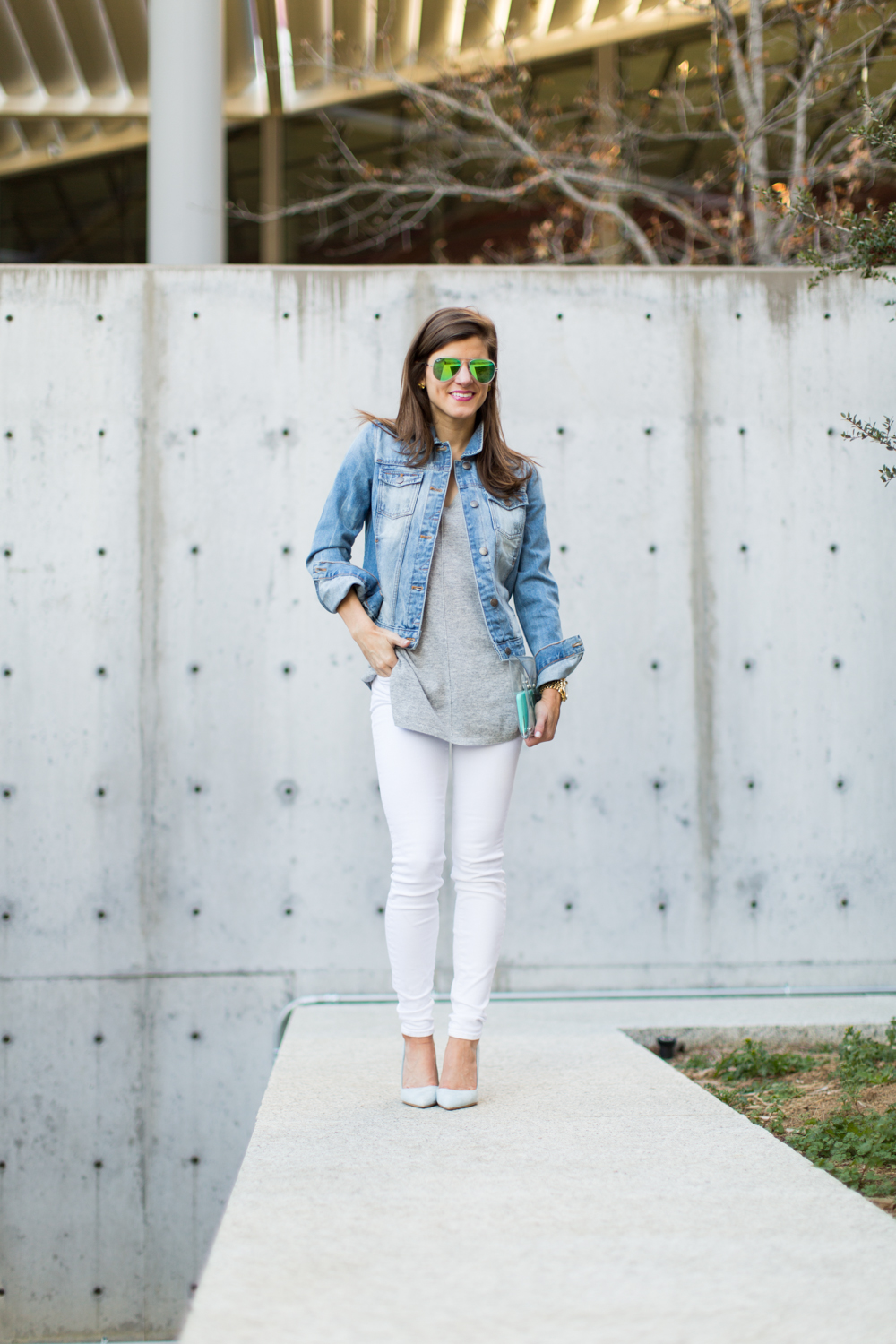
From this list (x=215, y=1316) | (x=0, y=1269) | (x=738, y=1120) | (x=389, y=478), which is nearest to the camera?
(x=215, y=1316)

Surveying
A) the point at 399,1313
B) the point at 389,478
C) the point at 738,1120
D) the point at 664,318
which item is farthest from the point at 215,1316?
the point at 664,318

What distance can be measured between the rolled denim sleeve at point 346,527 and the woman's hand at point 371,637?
0.03 meters

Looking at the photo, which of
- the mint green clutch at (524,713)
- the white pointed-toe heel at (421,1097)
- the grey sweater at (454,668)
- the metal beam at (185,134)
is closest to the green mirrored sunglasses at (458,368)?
the grey sweater at (454,668)

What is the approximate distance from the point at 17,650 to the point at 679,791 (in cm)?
251

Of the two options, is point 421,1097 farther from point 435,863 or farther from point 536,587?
point 536,587

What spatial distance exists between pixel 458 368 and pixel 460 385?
4cm

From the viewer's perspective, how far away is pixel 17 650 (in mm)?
4363

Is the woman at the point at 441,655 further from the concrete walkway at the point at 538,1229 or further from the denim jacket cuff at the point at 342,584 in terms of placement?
the concrete walkway at the point at 538,1229

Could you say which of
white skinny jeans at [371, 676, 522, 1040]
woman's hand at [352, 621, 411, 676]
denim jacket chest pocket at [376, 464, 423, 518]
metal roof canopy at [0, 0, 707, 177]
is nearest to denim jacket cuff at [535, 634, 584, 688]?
white skinny jeans at [371, 676, 522, 1040]

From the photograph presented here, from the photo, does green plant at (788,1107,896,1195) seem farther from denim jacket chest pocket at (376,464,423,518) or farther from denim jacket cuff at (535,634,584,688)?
denim jacket chest pocket at (376,464,423,518)

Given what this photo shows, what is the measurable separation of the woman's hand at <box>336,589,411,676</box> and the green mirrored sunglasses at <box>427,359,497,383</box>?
1.70 feet

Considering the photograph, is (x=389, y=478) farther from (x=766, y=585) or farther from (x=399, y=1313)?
(x=766, y=585)

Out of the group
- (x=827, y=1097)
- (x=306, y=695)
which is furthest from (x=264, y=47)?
(x=827, y=1097)

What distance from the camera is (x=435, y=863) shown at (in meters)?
2.58
